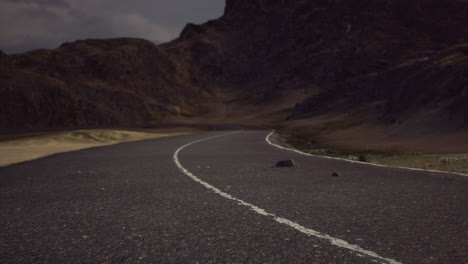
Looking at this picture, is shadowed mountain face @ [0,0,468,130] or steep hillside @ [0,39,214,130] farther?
steep hillside @ [0,39,214,130]

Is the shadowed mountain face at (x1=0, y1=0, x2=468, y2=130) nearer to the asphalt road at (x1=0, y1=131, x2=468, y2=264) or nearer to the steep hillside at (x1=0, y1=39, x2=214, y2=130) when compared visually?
the steep hillside at (x1=0, y1=39, x2=214, y2=130)

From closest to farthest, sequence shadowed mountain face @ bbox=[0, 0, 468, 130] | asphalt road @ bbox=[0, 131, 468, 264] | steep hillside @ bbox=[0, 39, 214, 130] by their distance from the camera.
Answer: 1. asphalt road @ bbox=[0, 131, 468, 264]
2. shadowed mountain face @ bbox=[0, 0, 468, 130]
3. steep hillside @ bbox=[0, 39, 214, 130]

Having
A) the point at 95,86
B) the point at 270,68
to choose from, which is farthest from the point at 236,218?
the point at 270,68

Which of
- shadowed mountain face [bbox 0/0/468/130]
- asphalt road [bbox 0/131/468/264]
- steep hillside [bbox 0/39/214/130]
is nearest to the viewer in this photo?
asphalt road [bbox 0/131/468/264]

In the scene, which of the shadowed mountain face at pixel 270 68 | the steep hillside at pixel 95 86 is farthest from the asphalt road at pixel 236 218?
the steep hillside at pixel 95 86

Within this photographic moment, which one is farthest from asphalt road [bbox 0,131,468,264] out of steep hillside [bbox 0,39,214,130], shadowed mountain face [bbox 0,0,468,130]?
steep hillside [bbox 0,39,214,130]

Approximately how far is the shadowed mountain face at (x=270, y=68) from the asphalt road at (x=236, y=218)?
2755 centimetres

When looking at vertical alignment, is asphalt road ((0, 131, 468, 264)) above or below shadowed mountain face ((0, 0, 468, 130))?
below

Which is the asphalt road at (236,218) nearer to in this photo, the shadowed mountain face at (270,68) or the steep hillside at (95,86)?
the shadowed mountain face at (270,68)

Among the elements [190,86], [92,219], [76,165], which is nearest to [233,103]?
[190,86]

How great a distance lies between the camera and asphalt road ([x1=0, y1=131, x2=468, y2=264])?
3994mm

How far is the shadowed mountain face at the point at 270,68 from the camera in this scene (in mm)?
51906

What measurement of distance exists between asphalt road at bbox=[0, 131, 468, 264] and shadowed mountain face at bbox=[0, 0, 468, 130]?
90.4ft

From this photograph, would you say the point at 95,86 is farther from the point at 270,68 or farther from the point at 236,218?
the point at 236,218
